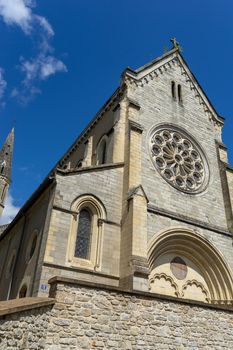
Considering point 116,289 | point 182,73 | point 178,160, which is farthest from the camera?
point 182,73

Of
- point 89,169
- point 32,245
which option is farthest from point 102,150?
point 32,245

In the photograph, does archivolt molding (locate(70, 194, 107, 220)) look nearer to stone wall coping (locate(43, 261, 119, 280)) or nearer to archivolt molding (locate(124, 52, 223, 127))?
stone wall coping (locate(43, 261, 119, 280))

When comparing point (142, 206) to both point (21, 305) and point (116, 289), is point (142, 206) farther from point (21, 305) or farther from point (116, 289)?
point (21, 305)

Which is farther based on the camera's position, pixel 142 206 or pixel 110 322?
pixel 142 206

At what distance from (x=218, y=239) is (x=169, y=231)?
3.14m

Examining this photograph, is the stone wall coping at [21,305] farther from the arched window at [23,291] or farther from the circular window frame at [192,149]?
the circular window frame at [192,149]

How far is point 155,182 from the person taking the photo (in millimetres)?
14859

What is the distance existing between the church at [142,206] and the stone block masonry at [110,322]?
0.40 metres

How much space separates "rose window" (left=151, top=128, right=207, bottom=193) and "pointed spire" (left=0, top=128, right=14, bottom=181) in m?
28.2

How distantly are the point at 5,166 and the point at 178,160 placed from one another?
2957cm

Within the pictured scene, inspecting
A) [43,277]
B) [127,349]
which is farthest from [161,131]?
[127,349]

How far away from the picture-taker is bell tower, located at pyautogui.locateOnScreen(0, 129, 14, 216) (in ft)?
125

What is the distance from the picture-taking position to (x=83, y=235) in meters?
12.1

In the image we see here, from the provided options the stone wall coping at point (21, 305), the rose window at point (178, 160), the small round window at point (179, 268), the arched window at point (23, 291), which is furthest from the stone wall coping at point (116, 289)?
the rose window at point (178, 160)
